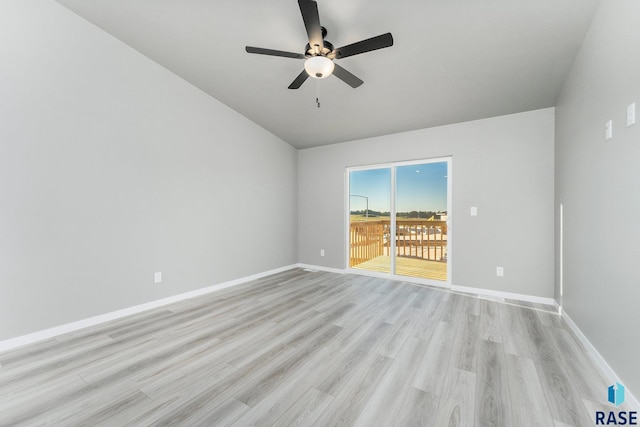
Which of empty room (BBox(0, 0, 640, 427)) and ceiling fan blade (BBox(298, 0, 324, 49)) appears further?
ceiling fan blade (BBox(298, 0, 324, 49))

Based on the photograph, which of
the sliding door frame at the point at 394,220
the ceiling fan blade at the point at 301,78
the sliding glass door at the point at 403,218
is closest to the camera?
the ceiling fan blade at the point at 301,78

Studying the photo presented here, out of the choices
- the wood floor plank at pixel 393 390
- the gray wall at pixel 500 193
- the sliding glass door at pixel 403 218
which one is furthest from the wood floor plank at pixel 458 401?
the sliding glass door at pixel 403 218

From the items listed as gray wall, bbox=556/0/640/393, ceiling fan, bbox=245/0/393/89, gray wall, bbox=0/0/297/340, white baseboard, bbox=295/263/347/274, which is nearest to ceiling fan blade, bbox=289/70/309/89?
ceiling fan, bbox=245/0/393/89

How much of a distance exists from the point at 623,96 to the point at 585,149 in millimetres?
773

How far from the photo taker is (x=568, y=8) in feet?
6.61

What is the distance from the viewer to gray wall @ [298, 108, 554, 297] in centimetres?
335

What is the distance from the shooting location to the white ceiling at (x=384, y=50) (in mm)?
2199

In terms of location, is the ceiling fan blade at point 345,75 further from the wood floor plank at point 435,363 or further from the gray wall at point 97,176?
the wood floor plank at point 435,363

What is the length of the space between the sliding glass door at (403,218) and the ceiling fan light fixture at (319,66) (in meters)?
2.57

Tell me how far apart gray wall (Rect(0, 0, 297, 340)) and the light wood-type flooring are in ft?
1.64

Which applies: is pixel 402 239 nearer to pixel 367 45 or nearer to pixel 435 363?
pixel 435 363

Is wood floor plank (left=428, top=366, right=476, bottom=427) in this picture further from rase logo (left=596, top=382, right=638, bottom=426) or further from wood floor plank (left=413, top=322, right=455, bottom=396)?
rase logo (left=596, top=382, right=638, bottom=426)

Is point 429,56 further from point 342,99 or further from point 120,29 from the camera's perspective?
point 120,29

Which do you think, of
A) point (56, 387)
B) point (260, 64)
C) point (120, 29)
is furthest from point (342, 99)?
point (56, 387)
